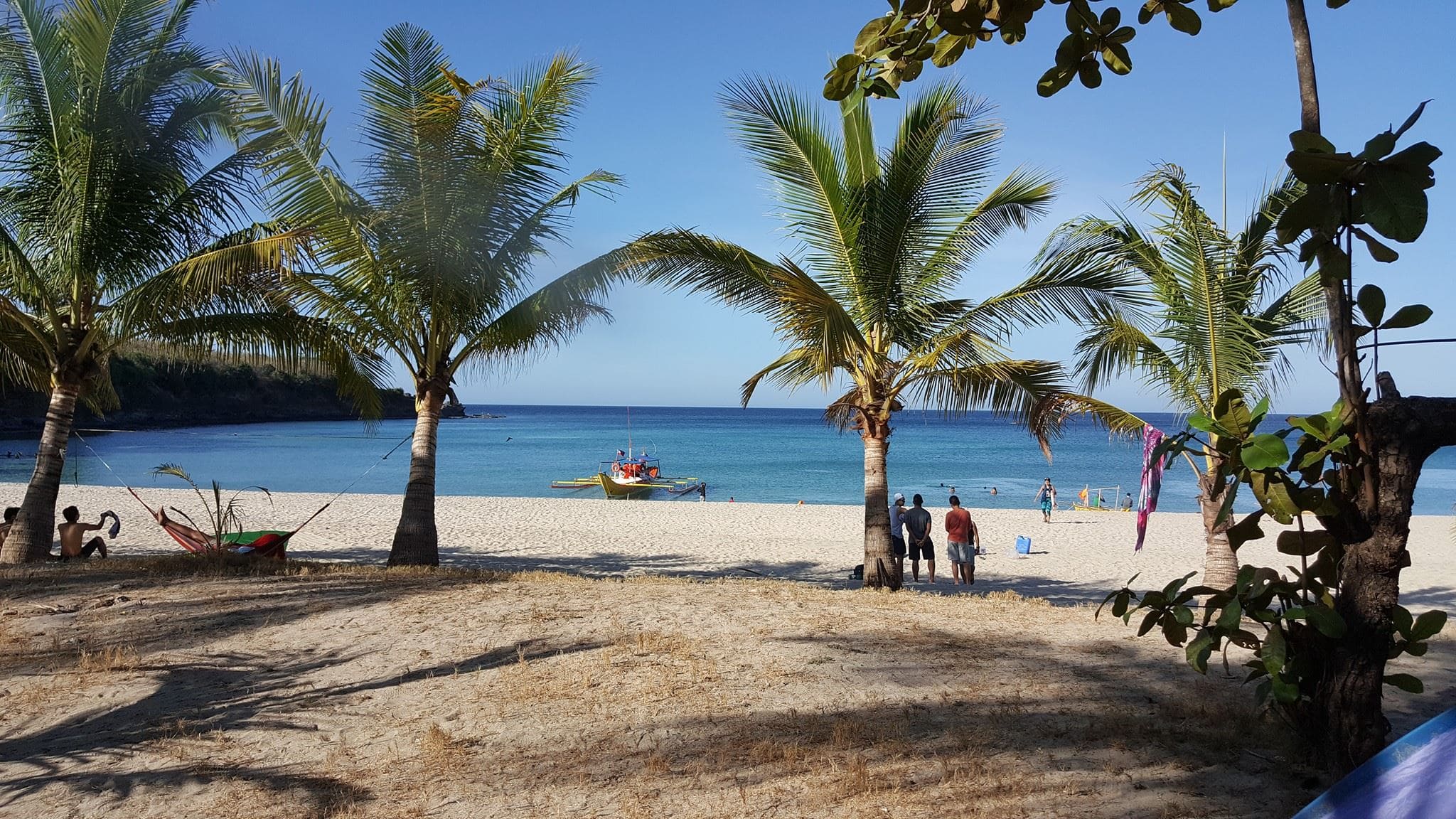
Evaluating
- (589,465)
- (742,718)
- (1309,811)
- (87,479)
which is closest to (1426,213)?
(1309,811)

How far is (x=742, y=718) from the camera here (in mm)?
4098

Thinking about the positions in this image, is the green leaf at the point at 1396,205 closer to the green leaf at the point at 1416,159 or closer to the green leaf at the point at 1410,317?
the green leaf at the point at 1416,159

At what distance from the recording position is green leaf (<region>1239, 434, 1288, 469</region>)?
2.77 m

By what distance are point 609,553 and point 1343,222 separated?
1355 cm

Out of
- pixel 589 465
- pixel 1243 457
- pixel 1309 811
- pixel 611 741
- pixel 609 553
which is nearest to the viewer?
pixel 1309 811

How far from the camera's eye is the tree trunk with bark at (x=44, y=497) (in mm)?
9062

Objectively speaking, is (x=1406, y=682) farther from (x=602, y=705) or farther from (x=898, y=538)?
(x=898, y=538)

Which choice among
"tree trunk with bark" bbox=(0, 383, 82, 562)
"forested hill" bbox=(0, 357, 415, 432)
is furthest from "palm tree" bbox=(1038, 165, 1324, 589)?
"forested hill" bbox=(0, 357, 415, 432)

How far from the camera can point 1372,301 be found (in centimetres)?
269

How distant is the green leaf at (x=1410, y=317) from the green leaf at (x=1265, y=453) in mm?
468

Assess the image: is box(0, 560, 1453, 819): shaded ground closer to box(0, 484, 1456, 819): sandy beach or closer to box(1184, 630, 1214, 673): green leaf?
box(0, 484, 1456, 819): sandy beach

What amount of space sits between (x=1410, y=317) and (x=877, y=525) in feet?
21.2

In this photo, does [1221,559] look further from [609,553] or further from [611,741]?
[609,553]

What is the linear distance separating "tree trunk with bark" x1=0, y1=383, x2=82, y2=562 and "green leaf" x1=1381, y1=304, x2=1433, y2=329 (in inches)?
423
